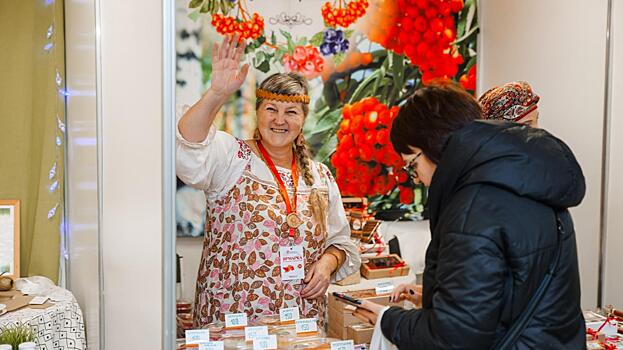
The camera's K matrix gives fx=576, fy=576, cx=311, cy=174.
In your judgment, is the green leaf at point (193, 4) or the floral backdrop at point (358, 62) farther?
the floral backdrop at point (358, 62)

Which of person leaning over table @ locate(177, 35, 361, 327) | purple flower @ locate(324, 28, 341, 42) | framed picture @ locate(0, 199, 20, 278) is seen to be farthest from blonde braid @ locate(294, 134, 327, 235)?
framed picture @ locate(0, 199, 20, 278)

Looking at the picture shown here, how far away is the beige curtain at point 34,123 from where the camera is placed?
2449 mm

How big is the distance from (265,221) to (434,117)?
77 cm

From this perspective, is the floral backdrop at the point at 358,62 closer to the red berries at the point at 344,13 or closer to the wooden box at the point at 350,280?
the red berries at the point at 344,13

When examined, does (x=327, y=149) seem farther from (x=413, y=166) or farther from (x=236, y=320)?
(x=413, y=166)

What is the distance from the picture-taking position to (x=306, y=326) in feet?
5.57

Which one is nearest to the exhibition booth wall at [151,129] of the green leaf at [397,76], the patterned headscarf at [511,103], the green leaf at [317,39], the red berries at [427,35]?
the red berries at [427,35]

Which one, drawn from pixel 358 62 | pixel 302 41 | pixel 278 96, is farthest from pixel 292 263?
pixel 358 62

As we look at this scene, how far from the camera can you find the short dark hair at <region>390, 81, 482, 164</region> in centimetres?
122

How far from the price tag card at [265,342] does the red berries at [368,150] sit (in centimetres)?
107

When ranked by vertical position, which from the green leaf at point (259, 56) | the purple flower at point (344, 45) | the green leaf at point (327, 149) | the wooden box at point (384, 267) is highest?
the purple flower at point (344, 45)

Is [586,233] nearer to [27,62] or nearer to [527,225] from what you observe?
[527,225]

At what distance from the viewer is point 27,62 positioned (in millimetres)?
2467

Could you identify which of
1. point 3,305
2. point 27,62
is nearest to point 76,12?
point 27,62
